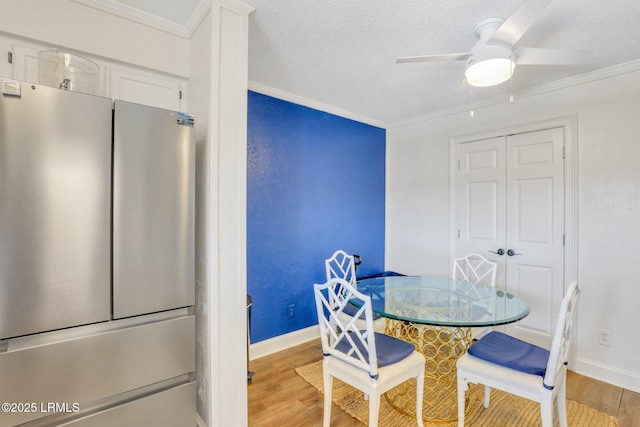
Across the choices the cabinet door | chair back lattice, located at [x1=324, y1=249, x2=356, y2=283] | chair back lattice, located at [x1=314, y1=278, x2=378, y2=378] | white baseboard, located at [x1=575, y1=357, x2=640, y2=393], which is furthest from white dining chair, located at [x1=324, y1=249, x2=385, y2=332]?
the cabinet door

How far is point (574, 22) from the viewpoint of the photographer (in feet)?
6.09

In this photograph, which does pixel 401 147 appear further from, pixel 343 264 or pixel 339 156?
pixel 343 264

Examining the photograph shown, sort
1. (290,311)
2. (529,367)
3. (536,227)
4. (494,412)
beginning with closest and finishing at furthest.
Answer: (529,367), (494,412), (536,227), (290,311)

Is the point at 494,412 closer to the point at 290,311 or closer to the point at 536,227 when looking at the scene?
the point at 536,227

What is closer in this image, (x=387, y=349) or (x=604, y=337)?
(x=387, y=349)

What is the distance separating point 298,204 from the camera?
3150 mm

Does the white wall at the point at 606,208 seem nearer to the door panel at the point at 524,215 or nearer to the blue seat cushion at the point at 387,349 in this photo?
the door panel at the point at 524,215

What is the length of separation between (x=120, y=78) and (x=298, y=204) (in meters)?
1.79

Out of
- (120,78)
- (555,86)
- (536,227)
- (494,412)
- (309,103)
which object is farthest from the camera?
(309,103)

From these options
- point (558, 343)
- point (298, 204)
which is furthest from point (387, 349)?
point (298, 204)

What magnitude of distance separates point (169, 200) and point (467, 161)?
121 inches

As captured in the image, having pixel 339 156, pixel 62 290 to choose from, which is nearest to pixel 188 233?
pixel 62 290

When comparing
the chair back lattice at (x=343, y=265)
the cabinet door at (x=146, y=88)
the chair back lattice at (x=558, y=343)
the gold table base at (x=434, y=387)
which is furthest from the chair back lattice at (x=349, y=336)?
the cabinet door at (x=146, y=88)

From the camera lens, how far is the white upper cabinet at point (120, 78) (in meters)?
1.56
